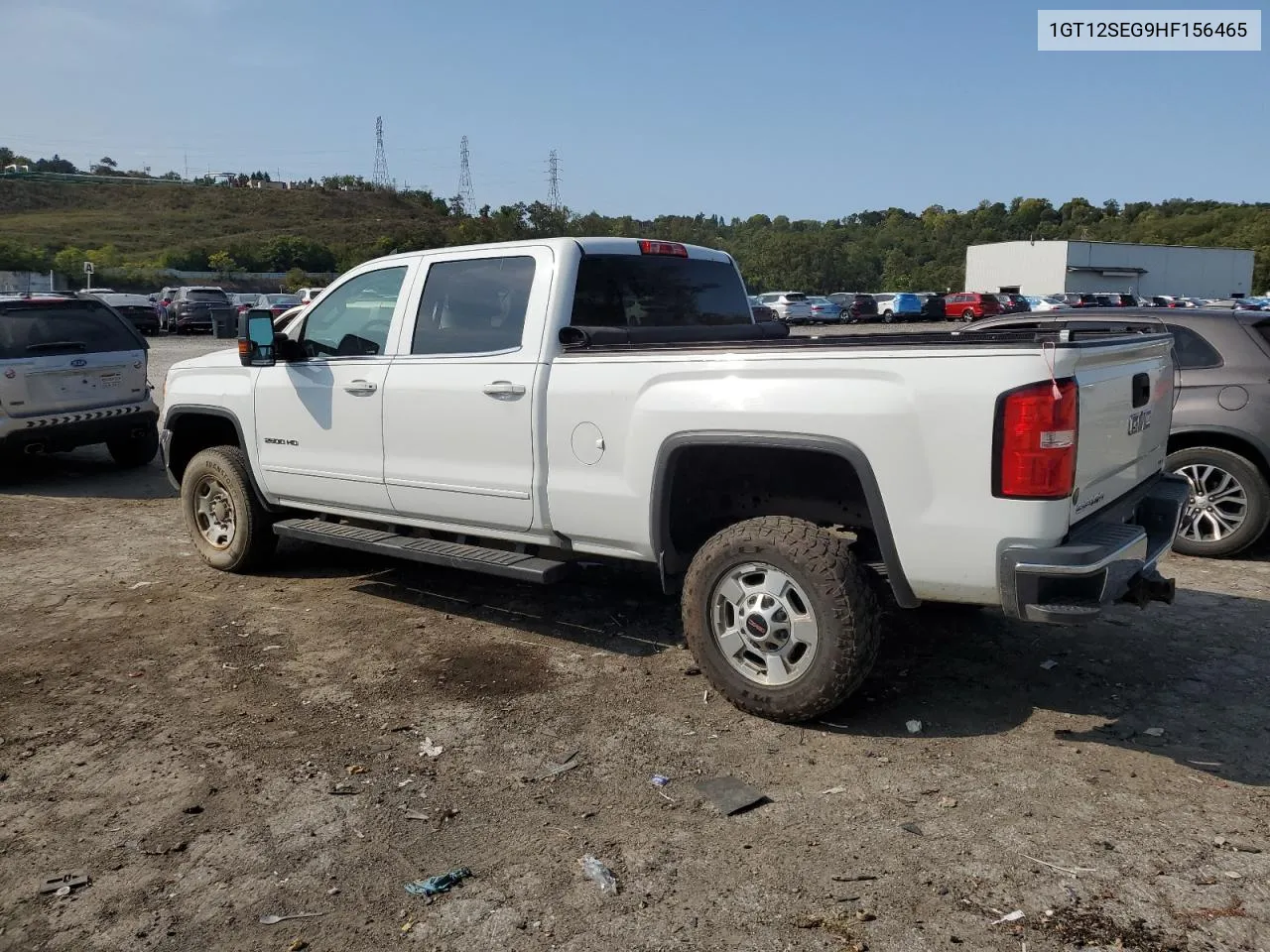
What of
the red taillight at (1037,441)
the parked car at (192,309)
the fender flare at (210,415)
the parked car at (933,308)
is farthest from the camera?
the parked car at (933,308)

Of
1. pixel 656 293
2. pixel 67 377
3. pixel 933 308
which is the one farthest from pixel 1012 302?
pixel 656 293

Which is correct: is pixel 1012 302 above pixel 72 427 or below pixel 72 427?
above

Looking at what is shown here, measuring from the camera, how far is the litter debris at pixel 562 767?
3.99m

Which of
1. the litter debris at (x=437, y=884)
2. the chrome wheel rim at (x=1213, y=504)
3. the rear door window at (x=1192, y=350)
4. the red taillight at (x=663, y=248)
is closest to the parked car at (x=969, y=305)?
the rear door window at (x=1192, y=350)

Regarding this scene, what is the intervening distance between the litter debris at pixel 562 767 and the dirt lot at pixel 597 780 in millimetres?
25

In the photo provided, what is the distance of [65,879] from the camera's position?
10.9 ft

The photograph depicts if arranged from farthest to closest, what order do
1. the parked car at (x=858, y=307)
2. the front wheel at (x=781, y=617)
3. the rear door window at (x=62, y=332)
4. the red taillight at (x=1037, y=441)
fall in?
the parked car at (x=858, y=307) → the rear door window at (x=62, y=332) → the front wheel at (x=781, y=617) → the red taillight at (x=1037, y=441)

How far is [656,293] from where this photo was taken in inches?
221

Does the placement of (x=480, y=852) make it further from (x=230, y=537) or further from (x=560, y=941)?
(x=230, y=537)

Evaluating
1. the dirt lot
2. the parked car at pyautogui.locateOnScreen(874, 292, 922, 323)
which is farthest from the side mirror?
the parked car at pyautogui.locateOnScreen(874, 292, 922, 323)

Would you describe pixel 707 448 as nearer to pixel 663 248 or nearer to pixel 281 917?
pixel 663 248

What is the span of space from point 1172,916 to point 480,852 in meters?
2.09

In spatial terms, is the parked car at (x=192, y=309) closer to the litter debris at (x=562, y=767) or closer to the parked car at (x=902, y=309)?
the parked car at (x=902, y=309)

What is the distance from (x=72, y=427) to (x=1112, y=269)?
265ft
